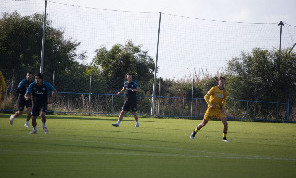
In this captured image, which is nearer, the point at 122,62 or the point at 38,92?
the point at 38,92

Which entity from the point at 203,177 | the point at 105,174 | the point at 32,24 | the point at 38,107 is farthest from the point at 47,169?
the point at 32,24

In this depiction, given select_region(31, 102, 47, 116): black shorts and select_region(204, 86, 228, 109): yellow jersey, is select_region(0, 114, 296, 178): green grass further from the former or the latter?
select_region(204, 86, 228, 109): yellow jersey

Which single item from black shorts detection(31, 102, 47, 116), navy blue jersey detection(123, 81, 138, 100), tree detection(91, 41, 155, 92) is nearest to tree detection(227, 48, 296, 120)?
tree detection(91, 41, 155, 92)

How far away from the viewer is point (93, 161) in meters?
8.92

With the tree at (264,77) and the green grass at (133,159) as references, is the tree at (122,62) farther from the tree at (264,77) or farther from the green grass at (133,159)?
the green grass at (133,159)

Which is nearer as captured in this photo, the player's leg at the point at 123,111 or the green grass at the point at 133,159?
the green grass at the point at 133,159

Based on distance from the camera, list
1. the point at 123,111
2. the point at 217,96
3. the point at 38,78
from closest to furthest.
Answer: the point at 38,78 < the point at 217,96 < the point at 123,111

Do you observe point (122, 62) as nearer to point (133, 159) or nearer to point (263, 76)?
point (263, 76)

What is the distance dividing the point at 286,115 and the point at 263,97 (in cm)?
221

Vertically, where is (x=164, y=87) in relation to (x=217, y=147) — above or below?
above

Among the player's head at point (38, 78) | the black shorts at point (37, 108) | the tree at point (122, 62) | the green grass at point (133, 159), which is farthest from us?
the tree at point (122, 62)

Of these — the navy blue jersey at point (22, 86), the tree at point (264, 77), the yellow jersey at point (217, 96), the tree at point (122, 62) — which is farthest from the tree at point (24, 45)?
the yellow jersey at point (217, 96)

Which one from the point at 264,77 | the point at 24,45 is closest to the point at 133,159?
the point at 264,77

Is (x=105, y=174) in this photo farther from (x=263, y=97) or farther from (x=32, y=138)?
(x=263, y=97)
